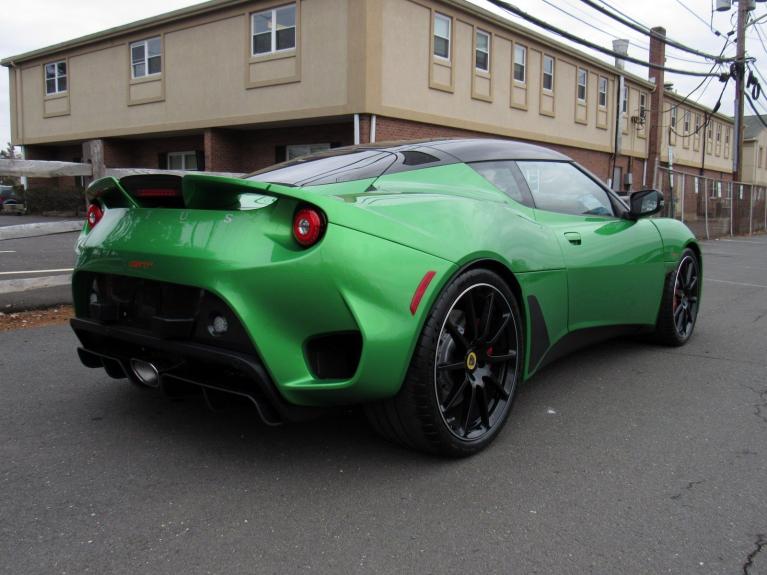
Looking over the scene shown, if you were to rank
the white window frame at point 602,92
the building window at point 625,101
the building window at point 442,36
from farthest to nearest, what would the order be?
the building window at point 625,101 < the white window frame at point 602,92 < the building window at point 442,36

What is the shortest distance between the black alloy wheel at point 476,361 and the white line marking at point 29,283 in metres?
4.55

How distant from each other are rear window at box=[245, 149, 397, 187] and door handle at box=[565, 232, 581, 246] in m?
1.12

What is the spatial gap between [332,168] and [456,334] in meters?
1.03

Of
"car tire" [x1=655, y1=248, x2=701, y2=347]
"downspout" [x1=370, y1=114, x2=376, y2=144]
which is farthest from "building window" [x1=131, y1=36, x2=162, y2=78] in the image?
"car tire" [x1=655, y1=248, x2=701, y2=347]

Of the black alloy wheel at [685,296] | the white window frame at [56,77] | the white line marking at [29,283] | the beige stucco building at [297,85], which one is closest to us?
the black alloy wheel at [685,296]

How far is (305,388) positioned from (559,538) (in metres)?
1.03

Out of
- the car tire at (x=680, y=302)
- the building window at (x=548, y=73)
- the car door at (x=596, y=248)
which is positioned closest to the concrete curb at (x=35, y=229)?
the car door at (x=596, y=248)

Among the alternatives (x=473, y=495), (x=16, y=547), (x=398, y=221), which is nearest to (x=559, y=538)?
(x=473, y=495)

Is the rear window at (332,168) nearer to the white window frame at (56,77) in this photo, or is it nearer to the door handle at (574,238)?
the door handle at (574,238)

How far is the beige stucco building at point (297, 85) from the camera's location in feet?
53.1

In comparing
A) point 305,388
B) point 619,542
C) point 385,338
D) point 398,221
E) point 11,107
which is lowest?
point 619,542

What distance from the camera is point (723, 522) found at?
2396mm

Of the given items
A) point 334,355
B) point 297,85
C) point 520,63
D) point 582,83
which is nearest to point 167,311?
point 334,355

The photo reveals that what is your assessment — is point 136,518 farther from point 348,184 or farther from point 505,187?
point 505,187
